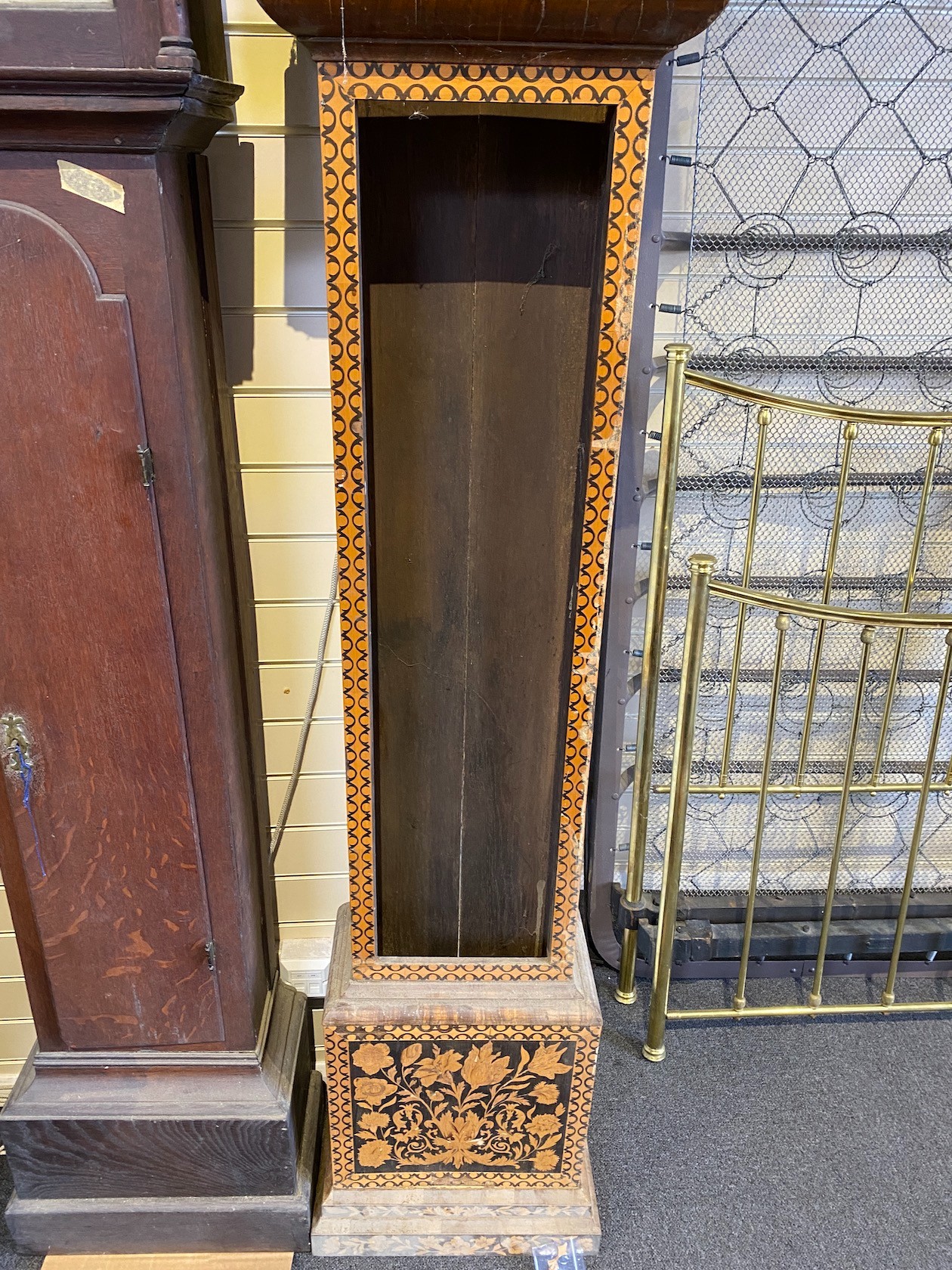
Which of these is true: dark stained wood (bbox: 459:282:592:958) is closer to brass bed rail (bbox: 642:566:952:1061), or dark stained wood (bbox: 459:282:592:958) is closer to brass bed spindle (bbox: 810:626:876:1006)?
brass bed rail (bbox: 642:566:952:1061)

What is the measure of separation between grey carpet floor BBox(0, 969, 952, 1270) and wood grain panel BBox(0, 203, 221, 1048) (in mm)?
539

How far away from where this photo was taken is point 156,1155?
4.94 feet

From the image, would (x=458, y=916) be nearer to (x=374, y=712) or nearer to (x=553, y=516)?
(x=374, y=712)

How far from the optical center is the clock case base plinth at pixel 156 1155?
1483mm

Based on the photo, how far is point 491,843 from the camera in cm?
154

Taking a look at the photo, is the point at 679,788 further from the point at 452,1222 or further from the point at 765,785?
the point at 452,1222

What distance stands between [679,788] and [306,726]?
71 cm

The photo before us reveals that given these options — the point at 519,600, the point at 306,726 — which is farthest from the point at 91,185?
the point at 306,726

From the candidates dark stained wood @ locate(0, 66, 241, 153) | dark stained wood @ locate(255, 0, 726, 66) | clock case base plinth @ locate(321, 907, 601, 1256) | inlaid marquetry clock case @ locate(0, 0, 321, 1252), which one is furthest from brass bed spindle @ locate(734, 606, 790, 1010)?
dark stained wood @ locate(0, 66, 241, 153)

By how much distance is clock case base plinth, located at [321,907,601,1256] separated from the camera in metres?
1.47

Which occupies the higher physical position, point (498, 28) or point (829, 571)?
point (498, 28)

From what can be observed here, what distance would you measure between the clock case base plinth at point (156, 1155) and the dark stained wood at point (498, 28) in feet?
4.72

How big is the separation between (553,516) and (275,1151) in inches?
43.4

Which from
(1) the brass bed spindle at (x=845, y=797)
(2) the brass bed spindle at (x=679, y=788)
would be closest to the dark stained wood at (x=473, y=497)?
(2) the brass bed spindle at (x=679, y=788)
